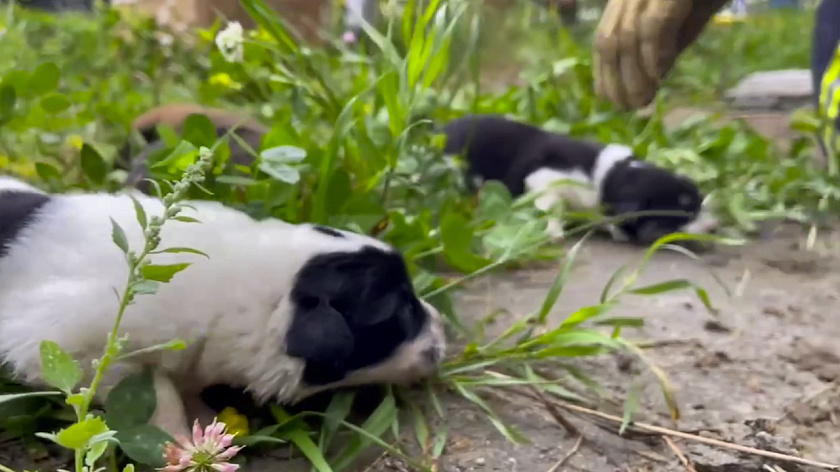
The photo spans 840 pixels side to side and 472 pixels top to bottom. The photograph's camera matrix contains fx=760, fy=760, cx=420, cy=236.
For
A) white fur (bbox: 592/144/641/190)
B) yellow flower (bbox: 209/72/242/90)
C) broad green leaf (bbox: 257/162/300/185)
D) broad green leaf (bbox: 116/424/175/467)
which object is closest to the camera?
broad green leaf (bbox: 116/424/175/467)

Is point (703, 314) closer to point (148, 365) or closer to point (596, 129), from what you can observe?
point (148, 365)

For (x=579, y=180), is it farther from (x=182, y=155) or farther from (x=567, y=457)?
(x=182, y=155)

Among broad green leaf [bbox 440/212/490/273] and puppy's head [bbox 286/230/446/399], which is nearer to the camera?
puppy's head [bbox 286/230/446/399]

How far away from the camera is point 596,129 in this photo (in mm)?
2885

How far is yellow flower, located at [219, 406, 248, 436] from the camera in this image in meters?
0.97

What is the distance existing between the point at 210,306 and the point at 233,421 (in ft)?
0.50

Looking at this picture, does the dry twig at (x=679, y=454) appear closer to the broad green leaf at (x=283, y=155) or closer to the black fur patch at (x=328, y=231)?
the black fur patch at (x=328, y=231)

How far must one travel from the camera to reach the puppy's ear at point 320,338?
916 mm

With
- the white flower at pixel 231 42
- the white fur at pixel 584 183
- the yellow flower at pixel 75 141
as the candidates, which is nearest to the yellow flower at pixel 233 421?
the white flower at pixel 231 42

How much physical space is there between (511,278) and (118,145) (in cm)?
114

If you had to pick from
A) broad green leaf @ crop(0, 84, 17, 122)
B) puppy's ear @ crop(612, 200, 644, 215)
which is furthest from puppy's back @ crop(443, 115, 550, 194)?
broad green leaf @ crop(0, 84, 17, 122)

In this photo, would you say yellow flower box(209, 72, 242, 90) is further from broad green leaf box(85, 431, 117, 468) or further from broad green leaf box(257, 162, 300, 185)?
broad green leaf box(85, 431, 117, 468)

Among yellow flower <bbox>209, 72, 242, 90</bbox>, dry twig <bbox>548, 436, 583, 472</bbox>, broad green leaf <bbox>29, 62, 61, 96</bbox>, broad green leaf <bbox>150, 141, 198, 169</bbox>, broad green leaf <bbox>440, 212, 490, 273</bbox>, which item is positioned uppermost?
broad green leaf <bbox>29, 62, 61, 96</bbox>

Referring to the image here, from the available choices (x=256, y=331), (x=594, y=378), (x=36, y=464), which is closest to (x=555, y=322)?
(x=594, y=378)
